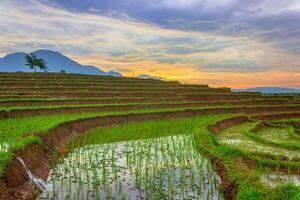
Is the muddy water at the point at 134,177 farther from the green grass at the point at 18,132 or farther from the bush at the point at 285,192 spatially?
the bush at the point at 285,192

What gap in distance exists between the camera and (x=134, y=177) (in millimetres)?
8680

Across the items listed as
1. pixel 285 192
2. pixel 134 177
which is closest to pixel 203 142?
pixel 134 177

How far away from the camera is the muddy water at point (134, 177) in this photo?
7.50 metres

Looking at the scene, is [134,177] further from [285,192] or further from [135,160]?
[285,192]

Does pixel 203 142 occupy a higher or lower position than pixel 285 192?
lower

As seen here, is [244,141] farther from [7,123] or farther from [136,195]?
[7,123]

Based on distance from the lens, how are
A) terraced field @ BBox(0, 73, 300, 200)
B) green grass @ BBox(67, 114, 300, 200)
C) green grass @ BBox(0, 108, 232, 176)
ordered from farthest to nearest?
green grass @ BBox(0, 108, 232, 176) → terraced field @ BBox(0, 73, 300, 200) → green grass @ BBox(67, 114, 300, 200)

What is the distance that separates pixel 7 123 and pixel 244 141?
9.91 m

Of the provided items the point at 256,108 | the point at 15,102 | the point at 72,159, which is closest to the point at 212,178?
the point at 72,159

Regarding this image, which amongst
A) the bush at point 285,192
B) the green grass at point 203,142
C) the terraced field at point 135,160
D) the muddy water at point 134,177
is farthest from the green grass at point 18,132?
the bush at point 285,192

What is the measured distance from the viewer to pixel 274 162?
9.76m

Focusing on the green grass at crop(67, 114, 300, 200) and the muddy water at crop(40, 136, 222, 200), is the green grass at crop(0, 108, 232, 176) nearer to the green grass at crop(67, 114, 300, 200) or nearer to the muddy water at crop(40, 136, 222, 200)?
the muddy water at crop(40, 136, 222, 200)

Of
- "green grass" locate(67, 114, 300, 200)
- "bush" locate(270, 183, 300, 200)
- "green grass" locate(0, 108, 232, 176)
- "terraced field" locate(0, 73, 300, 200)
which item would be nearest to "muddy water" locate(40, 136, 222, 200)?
"terraced field" locate(0, 73, 300, 200)

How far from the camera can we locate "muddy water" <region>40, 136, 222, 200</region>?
24.6 ft
